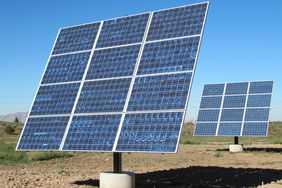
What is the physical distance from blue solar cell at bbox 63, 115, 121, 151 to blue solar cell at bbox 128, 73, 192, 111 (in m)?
0.93

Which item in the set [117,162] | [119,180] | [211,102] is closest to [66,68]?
[117,162]

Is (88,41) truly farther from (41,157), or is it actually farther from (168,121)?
(41,157)

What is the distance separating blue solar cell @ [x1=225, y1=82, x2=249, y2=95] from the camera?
35944 mm

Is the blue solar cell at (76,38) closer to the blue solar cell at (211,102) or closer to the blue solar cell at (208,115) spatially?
the blue solar cell at (208,115)

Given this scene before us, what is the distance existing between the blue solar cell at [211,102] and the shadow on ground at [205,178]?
47.8 feet

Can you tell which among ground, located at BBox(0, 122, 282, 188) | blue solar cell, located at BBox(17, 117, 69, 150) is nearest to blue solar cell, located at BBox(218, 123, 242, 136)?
ground, located at BBox(0, 122, 282, 188)

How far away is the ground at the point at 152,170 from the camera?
16.9 metres

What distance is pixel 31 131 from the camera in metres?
16.4

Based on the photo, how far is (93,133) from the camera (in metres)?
14.7

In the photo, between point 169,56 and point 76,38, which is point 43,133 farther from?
point 169,56

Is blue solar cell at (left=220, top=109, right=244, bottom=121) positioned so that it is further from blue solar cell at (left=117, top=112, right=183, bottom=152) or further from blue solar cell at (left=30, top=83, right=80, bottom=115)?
blue solar cell at (left=117, top=112, right=183, bottom=152)

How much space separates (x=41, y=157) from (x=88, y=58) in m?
14.1

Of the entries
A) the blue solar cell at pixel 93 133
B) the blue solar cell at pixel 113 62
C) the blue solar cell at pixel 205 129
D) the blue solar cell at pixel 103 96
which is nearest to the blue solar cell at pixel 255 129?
the blue solar cell at pixel 205 129

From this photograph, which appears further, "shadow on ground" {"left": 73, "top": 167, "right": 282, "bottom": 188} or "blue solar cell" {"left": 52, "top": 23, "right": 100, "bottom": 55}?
"blue solar cell" {"left": 52, "top": 23, "right": 100, "bottom": 55}
